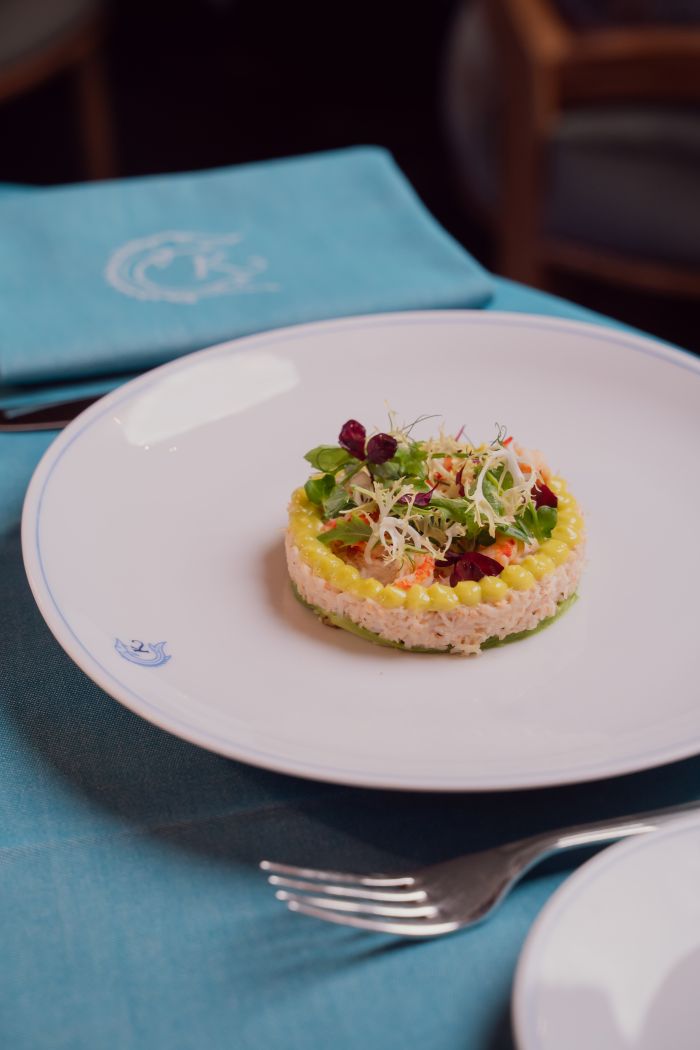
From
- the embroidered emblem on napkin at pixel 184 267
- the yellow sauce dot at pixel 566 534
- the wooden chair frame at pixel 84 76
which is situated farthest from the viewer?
the wooden chair frame at pixel 84 76

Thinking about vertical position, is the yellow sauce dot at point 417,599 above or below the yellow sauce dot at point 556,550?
above

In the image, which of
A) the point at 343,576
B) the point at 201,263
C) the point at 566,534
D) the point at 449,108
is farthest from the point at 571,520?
the point at 449,108

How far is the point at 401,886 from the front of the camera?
78cm

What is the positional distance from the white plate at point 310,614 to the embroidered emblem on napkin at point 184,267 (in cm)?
25

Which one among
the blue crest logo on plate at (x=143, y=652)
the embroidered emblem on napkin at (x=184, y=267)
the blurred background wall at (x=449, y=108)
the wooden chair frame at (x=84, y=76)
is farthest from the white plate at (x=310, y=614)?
the wooden chair frame at (x=84, y=76)

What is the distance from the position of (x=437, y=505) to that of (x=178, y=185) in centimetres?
99

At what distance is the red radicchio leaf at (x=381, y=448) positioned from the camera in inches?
42.6

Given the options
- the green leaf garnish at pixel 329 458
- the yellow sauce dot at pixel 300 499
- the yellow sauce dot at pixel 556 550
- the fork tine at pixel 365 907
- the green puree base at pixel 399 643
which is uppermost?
the green leaf garnish at pixel 329 458

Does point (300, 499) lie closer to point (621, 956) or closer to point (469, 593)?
point (469, 593)

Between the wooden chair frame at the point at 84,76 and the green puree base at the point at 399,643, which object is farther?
the wooden chair frame at the point at 84,76

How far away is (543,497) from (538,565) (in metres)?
0.10

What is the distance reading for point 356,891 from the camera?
0.75 meters

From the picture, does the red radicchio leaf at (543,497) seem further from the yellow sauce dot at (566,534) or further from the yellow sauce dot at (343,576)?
the yellow sauce dot at (343,576)

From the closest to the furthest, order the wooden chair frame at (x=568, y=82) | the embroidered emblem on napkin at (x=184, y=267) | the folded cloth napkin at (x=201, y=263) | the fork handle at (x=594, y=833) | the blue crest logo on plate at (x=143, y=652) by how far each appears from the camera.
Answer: the fork handle at (x=594, y=833), the blue crest logo on plate at (x=143, y=652), the folded cloth napkin at (x=201, y=263), the embroidered emblem on napkin at (x=184, y=267), the wooden chair frame at (x=568, y=82)
